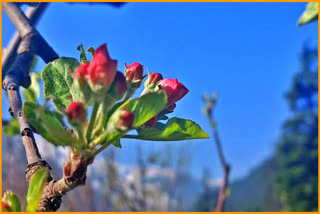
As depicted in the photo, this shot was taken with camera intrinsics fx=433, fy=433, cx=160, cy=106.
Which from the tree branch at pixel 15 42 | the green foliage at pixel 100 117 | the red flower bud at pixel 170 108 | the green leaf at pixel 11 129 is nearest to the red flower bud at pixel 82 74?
the green foliage at pixel 100 117

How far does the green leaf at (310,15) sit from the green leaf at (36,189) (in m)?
0.59

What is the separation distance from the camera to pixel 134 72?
432 millimetres

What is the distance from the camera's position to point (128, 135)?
0.42 metres

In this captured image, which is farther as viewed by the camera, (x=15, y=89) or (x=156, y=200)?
(x=156, y=200)

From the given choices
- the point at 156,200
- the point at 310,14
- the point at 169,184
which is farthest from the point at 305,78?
the point at 310,14

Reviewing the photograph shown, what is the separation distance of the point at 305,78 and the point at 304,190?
468 centimetres

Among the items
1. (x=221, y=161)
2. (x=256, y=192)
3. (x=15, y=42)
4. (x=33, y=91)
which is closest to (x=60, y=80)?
(x=15, y=42)

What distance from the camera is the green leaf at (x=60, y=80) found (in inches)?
17.0

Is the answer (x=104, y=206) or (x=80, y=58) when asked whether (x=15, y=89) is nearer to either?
(x=80, y=58)

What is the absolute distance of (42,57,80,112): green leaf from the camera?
17.0 inches

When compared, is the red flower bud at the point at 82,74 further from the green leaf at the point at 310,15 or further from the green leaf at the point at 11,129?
the green leaf at the point at 11,129

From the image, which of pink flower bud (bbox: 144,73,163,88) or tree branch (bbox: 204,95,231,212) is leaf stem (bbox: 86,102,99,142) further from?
tree branch (bbox: 204,95,231,212)

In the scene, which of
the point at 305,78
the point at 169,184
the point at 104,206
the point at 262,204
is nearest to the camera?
the point at 104,206

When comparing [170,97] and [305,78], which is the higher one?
[305,78]
